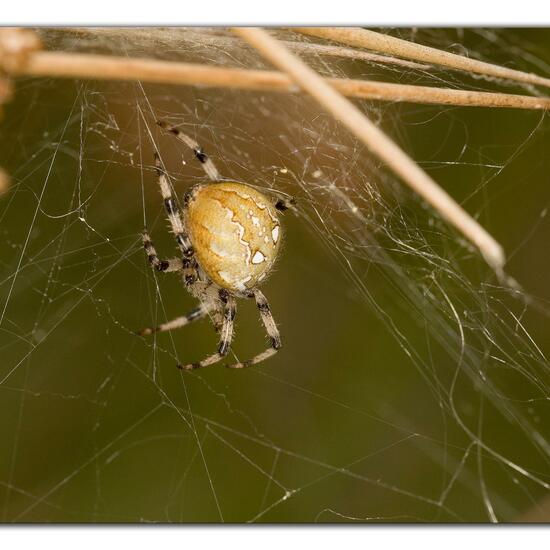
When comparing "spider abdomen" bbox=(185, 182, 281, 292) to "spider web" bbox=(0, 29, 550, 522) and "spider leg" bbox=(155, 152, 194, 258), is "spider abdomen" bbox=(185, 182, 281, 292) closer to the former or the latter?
"spider leg" bbox=(155, 152, 194, 258)

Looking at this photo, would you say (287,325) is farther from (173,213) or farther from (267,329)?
(173,213)

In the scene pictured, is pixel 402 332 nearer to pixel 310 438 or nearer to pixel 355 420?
pixel 355 420

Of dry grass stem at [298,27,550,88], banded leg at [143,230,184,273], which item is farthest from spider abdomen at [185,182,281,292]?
dry grass stem at [298,27,550,88]

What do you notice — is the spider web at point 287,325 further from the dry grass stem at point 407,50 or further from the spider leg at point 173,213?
the dry grass stem at point 407,50

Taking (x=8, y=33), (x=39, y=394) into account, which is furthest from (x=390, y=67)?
(x=39, y=394)

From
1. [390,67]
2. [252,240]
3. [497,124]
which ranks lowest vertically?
[252,240]

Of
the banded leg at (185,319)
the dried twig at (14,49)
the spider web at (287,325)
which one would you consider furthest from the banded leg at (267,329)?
the dried twig at (14,49)
